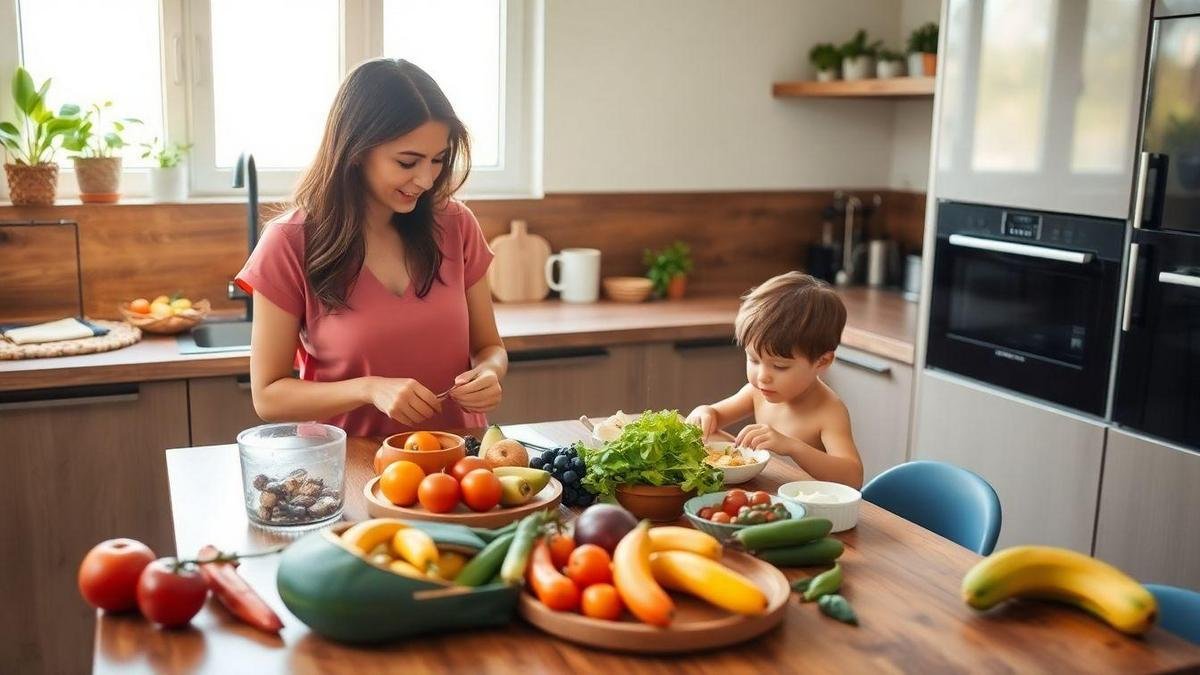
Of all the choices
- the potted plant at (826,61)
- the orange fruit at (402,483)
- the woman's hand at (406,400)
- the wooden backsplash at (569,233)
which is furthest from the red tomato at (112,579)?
the potted plant at (826,61)

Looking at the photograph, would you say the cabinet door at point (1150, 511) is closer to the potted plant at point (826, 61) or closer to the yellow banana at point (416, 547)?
the potted plant at point (826, 61)

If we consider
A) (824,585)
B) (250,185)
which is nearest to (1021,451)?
(824,585)

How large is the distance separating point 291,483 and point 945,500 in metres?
1.15

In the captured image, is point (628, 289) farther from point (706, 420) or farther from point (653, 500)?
point (653, 500)

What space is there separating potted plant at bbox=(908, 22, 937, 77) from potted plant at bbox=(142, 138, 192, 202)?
7.30ft

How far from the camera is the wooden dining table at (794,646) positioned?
1.35 m

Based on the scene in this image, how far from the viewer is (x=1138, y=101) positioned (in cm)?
265

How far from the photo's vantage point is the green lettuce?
5.86 ft

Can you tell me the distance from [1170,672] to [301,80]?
2.92 meters

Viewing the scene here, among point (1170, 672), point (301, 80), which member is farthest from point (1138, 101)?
point (301, 80)

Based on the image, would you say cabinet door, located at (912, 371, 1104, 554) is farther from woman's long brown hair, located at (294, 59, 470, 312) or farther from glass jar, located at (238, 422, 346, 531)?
glass jar, located at (238, 422, 346, 531)

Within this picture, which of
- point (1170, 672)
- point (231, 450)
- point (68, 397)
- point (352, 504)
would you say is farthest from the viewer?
point (68, 397)

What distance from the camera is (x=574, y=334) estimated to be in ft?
10.9

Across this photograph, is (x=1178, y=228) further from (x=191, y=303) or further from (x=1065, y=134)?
(x=191, y=303)
